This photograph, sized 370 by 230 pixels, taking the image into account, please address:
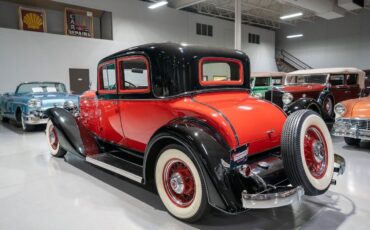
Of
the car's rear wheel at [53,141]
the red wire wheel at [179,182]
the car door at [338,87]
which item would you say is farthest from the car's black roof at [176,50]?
the car door at [338,87]

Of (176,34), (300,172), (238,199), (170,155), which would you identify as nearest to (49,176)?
(170,155)

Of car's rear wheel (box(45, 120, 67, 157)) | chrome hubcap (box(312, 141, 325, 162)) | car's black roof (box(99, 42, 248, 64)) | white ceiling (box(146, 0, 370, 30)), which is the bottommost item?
car's rear wheel (box(45, 120, 67, 157))

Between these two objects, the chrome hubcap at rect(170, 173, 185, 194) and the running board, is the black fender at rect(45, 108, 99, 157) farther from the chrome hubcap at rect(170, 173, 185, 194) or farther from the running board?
the chrome hubcap at rect(170, 173, 185, 194)

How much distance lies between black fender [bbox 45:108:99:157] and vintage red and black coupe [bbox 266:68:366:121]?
15.8ft

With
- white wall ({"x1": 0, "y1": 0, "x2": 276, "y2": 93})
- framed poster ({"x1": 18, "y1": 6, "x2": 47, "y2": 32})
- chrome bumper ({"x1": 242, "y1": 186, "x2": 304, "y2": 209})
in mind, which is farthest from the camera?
framed poster ({"x1": 18, "y1": 6, "x2": 47, "y2": 32})

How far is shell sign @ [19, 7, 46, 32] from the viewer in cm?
1152

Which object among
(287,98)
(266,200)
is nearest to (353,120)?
(287,98)

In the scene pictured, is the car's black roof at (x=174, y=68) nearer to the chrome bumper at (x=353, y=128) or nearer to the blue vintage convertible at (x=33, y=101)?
the chrome bumper at (x=353, y=128)

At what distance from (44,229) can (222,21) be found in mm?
18097

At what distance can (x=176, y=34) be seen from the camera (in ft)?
52.6

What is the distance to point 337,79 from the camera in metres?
8.03

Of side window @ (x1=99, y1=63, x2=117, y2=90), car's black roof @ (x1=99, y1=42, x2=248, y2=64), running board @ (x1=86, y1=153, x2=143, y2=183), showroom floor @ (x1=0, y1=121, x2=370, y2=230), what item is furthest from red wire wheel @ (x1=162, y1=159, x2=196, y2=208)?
side window @ (x1=99, y1=63, x2=117, y2=90)

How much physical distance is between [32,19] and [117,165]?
11.5 m

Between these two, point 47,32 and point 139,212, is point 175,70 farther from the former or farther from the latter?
point 47,32
